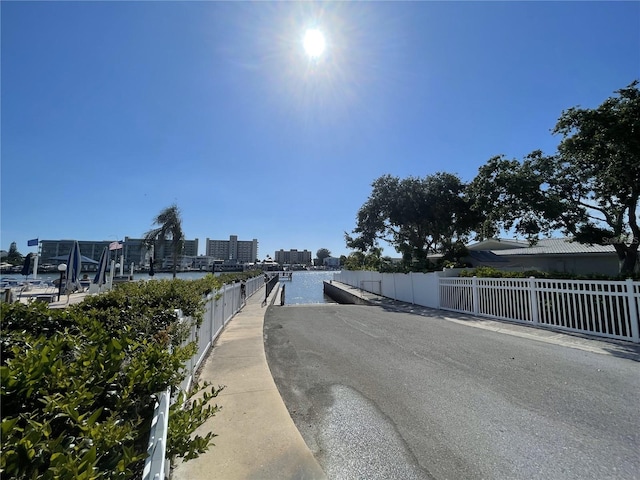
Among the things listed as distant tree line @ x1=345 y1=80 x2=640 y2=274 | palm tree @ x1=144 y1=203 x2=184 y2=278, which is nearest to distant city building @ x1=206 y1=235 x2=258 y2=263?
palm tree @ x1=144 y1=203 x2=184 y2=278

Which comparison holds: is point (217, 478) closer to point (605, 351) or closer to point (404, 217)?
point (605, 351)

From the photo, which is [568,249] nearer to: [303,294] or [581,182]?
[581,182]

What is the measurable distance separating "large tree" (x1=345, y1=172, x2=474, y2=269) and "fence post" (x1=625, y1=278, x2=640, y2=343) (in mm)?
12090

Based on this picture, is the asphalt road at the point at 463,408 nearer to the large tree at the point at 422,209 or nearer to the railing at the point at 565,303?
the railing at the point at 565,303

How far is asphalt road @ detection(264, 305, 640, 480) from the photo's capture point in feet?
9.07

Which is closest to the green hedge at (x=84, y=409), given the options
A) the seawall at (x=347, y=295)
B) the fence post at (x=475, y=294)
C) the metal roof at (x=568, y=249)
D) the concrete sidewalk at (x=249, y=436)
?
the concrete sidewalk at (x=249, y=436)

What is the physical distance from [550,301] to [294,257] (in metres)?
159

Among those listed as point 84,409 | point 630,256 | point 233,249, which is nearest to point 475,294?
point 630,256

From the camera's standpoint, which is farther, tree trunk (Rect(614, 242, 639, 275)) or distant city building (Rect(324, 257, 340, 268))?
distant city building (Rect(324, 257, 340, 268))

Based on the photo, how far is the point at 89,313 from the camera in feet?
11.1

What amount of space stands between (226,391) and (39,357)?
3145 mm

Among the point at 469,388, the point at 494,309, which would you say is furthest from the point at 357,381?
the point at 494,309

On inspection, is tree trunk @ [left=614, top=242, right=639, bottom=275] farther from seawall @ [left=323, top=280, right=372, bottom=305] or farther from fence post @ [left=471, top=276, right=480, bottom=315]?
seawall @ [left=323, top=280, right=372, bottom=305]

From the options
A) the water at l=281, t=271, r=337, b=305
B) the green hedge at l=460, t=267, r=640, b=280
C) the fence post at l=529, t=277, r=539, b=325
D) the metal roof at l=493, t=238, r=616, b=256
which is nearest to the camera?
the green hedge at l=460, t=267, r=640, b=280
